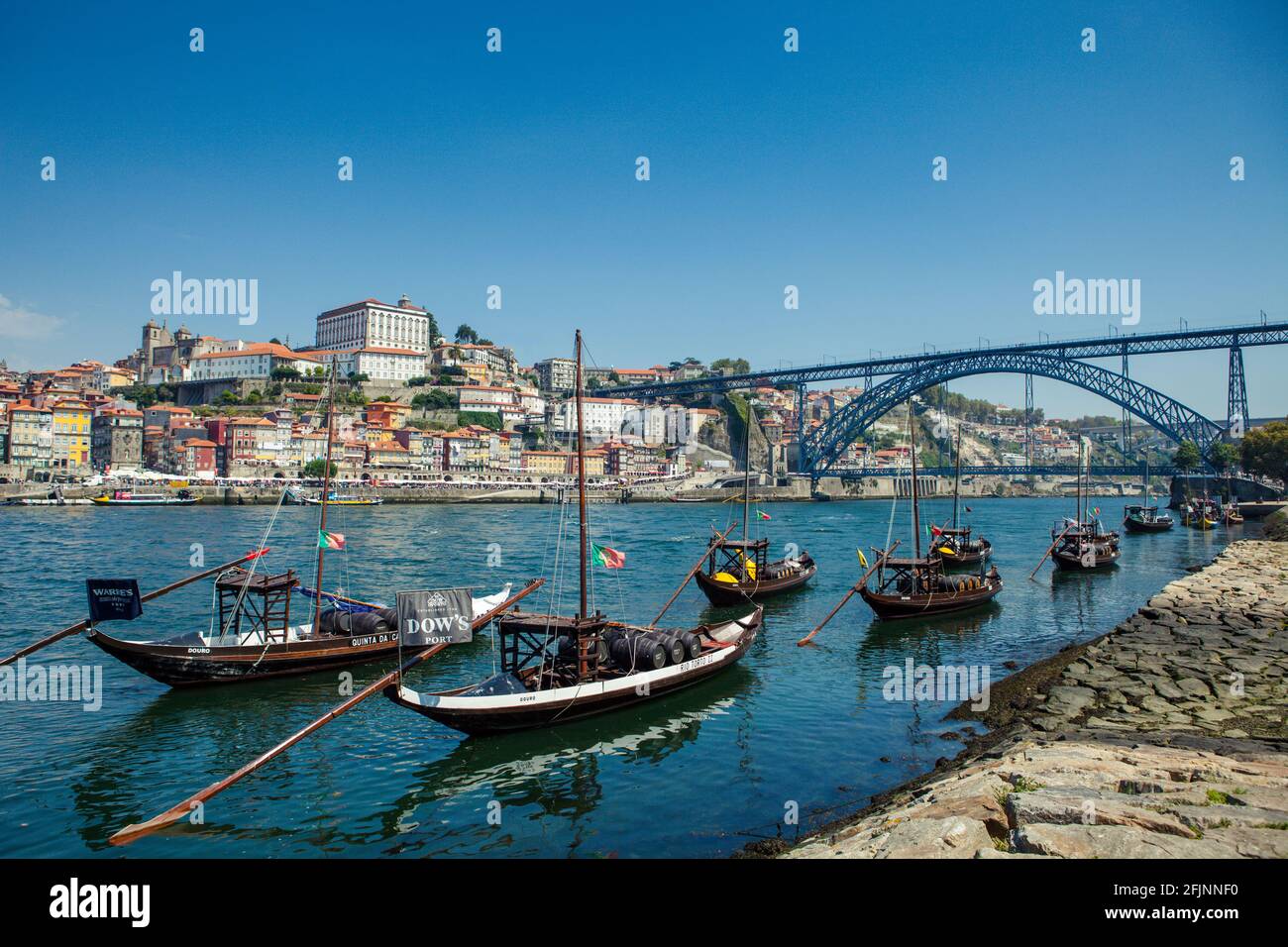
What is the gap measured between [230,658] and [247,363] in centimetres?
11965

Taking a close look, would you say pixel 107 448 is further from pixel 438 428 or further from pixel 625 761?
pixel 625 761

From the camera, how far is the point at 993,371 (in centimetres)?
9331

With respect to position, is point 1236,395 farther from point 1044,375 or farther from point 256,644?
point 256,644

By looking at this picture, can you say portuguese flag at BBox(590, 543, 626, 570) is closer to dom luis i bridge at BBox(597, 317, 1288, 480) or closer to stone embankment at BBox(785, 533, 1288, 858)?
stone embankment at BBox(785, 533, 1288, 858)

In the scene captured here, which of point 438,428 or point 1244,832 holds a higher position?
point 438,428

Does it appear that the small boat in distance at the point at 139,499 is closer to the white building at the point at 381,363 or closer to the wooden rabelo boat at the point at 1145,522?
the white building at the point at 381,363

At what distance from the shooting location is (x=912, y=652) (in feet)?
68.0

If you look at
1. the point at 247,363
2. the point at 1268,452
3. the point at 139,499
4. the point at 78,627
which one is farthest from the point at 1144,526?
the point at 247,363

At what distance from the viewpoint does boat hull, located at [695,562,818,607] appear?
26547 mm

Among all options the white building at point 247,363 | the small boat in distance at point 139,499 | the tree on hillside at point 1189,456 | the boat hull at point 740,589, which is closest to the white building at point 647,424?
the white building at point 247,363

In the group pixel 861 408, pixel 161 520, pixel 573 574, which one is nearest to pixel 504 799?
pixel 573 574
